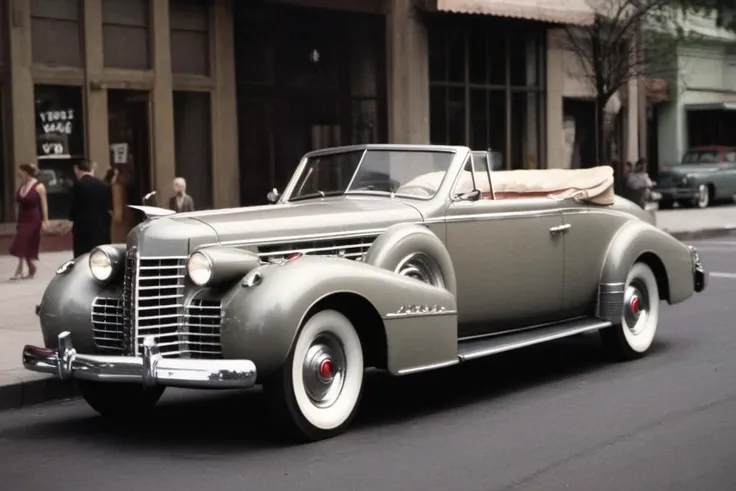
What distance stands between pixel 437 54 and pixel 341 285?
2016cm

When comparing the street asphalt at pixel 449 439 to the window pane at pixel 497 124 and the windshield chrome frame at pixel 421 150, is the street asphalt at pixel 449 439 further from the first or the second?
the window pane at pixel 497 124

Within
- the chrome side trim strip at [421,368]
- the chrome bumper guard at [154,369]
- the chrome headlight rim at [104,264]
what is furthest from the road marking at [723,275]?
the chrome bumper guard at [154,369]

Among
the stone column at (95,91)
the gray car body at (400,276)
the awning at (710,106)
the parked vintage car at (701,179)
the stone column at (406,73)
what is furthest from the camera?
the awning at (710,106)

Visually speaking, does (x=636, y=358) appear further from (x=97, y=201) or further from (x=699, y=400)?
(x=97, y=201)

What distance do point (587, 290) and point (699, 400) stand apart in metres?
1.59

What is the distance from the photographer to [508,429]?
23.2ft

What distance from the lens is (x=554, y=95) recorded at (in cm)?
2977

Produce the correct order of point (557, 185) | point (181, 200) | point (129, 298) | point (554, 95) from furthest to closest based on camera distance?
point (554, 95), point (181, 200), point (557, 185), point (129, 298)

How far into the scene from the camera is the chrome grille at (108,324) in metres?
7.09

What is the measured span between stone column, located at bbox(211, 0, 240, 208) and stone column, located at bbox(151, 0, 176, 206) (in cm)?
108

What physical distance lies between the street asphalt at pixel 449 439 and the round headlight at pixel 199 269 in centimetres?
95

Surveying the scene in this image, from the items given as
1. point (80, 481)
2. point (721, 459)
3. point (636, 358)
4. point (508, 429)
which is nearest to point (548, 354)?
point (636, 358)

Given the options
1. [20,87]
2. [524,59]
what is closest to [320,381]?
[20,87]

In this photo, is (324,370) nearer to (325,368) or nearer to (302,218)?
(325,368)
